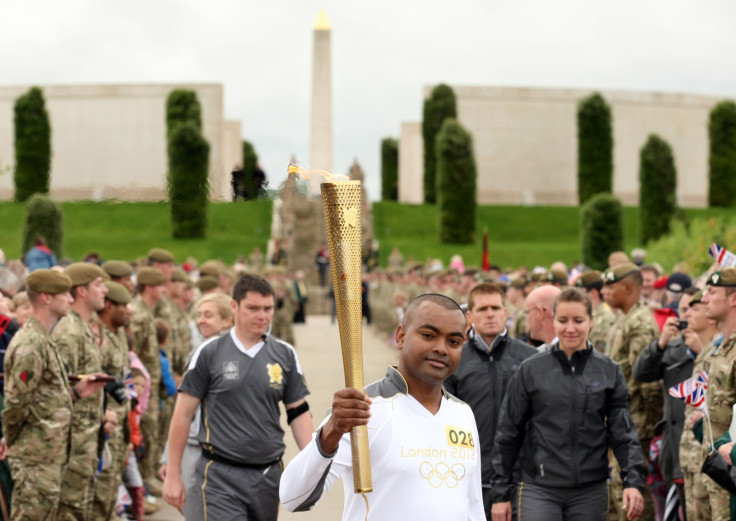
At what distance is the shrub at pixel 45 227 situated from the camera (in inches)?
893

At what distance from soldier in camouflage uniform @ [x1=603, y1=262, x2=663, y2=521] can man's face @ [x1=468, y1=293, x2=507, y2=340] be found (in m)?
2.31

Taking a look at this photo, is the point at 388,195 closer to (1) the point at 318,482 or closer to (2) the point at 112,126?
(2) the point at 112,126

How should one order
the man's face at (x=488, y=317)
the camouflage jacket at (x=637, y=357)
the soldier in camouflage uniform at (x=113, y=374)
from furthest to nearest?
the camouflage jacket at (x=637, y=357) → the soldier in camouflage uniform at (x=113, y=374) → the man's face at (x=488, y=317)

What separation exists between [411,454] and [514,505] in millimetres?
3207

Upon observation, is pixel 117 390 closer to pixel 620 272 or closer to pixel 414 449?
pixel 620 272

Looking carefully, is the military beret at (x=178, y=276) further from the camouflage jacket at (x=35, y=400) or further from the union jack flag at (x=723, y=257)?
the union jack flag at (x=723, y=257)

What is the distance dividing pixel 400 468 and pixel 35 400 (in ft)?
14.8

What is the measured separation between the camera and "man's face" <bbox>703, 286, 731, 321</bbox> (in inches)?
283

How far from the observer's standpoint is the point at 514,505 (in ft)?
22.8

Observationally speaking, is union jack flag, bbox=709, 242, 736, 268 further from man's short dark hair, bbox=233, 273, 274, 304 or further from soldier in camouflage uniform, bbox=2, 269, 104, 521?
soldier in camouflage uniform, bbox=2, 269, 104, 521

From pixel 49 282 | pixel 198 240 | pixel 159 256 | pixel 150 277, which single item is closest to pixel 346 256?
pixel 49 282

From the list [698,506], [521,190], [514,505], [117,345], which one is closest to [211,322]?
[117,345]

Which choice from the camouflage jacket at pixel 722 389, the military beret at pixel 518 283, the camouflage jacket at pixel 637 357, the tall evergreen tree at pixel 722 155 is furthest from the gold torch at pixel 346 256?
the tall evergreen tree at pixel 722 155

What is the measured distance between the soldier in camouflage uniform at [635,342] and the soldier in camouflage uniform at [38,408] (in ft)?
14.8
